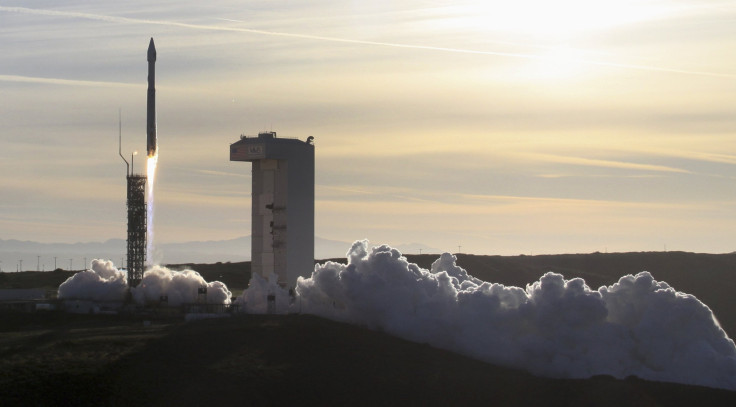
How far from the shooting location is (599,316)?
220ft

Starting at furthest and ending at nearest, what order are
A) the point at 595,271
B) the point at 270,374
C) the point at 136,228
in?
the point at 595,271, the point at 136,228, the point at 270,374

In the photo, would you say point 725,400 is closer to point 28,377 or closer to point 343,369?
point 343,369

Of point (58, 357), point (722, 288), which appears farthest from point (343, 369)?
point (722, 288)

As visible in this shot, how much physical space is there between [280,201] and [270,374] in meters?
25.9

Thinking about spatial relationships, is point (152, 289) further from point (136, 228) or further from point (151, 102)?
point (151, 102)

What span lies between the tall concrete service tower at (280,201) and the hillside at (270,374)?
53.5 ft

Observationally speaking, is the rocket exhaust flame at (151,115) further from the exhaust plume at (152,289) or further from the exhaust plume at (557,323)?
the exhaust plume at (557,323)

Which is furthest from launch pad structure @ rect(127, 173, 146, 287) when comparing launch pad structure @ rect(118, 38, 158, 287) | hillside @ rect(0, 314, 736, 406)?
hillside @ rect(0, 314, 736, 406)

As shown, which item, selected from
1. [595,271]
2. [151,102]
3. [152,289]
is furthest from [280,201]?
[595,271]

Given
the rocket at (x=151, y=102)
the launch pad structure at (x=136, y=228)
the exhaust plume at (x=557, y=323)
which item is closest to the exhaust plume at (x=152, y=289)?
the launch pad structure at (x=136, y=228)

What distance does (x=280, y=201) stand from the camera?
84000 mm

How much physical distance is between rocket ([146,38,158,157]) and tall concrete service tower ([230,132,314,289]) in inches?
420

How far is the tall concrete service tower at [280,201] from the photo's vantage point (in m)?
83.6

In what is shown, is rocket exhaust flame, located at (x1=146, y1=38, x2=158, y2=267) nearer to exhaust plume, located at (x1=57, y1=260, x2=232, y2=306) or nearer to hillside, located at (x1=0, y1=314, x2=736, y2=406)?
exhaust plume, located at (x1=57, y1=260, x2=232, y2=306)
